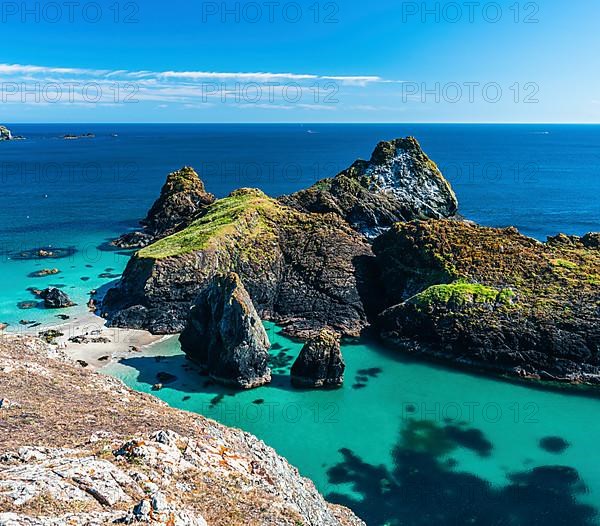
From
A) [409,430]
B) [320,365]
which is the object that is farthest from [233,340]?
[409,430]

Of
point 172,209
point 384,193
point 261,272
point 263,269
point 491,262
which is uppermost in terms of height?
point 384,193

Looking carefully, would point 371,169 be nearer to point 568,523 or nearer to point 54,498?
point 568,523

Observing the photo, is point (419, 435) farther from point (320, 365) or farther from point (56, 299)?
point (56, 299)

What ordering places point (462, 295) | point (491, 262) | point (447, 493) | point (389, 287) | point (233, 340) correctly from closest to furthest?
point (447, 493), point (233, 340), point (462, 295), point (491, 262), point (389, 287)

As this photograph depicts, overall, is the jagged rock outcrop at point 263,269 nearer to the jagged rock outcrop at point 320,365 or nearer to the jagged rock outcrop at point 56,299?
the jagged rock outcrop at point 56,299

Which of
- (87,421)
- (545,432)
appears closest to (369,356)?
(545,432)

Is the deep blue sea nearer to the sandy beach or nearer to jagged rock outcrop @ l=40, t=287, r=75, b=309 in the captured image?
jagged rock outcrop @ l=40, t=287, r=75, b=309

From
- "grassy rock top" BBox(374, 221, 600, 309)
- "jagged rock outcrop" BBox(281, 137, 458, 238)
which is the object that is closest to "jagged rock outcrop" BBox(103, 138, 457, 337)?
"grassy rock top" BBox(374, 221, 600, 309)
